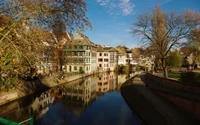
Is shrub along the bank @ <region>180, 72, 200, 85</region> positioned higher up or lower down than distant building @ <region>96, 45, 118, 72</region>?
lower down

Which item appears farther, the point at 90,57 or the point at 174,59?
the point at 174,59

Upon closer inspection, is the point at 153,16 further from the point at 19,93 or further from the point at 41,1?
the point at 19,93

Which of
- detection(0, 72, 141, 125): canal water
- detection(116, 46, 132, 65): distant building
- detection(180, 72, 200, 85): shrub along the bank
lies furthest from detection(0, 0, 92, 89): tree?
detection(116, 46, 132, 65): distant building

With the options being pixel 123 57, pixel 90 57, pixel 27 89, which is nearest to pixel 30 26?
pixel 27 89

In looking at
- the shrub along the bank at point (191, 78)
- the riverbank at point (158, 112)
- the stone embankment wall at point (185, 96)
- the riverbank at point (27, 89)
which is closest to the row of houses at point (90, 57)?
the riverbank at point (27, 89)

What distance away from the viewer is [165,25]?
25266 millimetres

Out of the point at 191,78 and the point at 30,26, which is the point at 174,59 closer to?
the point at 191,78

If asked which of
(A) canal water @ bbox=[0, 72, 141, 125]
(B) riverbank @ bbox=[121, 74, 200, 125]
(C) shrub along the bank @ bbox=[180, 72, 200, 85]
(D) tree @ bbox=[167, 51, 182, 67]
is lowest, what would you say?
(A) canal water @ bbox=[0, 72, 141, 125]

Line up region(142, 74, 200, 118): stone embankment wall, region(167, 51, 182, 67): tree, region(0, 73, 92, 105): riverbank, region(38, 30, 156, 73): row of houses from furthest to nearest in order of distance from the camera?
region(167, 51, 182, 67): tree, region(38, 30, 156, 73): row of houses, region(0, 73, 92, 105): riverbank, region(142, 74, 200, 118): stone embankment wall

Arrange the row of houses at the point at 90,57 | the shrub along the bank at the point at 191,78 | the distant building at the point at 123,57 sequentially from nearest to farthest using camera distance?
the shrub along the bank at the point at 191,78
the row of houses at the point at 90,57
the distant building at the point at 123,57

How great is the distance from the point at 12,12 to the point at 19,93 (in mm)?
19325

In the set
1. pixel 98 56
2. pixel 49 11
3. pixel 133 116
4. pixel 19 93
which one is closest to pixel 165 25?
pixel 133 116

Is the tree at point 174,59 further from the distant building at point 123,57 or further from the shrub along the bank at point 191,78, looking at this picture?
the shrub along the bank at point 191,78

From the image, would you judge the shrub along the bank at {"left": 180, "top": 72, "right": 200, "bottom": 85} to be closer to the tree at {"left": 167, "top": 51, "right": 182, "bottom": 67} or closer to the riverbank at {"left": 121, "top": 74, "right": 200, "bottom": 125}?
the riverbank at {"left": 121, "top": 74, "right": 200, "bottom": 125}
